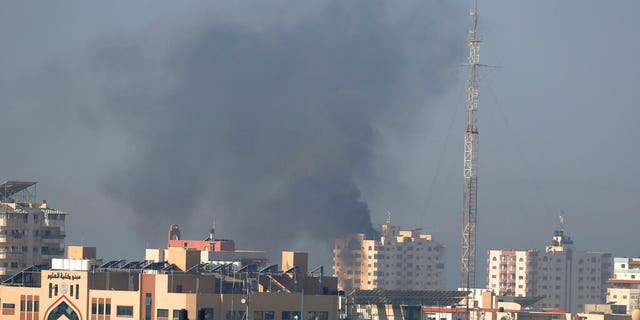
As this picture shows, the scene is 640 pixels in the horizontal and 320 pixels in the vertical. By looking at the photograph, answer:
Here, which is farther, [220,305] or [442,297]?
[442,297]

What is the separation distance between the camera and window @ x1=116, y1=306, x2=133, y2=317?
165 metres

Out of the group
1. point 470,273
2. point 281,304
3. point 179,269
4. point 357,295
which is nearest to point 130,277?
point 179,269

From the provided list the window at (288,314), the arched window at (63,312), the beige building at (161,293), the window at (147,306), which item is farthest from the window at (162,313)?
the window at (288,314)

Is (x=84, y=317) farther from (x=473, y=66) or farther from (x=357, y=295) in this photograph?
(x=473, y=66)

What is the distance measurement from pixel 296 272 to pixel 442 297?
26.3m

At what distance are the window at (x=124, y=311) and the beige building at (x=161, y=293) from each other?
0.11 meters

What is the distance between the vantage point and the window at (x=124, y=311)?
16525 centimetres

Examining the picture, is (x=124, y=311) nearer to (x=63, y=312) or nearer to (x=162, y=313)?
(x=162, y=313)

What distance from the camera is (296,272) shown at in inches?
6909

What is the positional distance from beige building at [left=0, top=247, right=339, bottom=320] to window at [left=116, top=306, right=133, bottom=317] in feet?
0.35

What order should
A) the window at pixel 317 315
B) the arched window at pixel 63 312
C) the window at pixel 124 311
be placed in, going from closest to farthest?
the window at pixel 124 311 → the window at pixel 317 315 → the arched window at pixel 63 312

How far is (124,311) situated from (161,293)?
4866 millimetres

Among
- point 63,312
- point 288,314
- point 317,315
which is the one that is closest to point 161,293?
point 63,312

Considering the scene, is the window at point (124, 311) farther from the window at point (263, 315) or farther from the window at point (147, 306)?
the window at point (263, 315)
